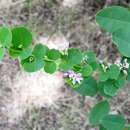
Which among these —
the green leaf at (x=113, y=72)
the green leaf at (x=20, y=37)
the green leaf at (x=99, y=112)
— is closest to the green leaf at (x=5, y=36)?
the green leaf at (x=20, y=37)

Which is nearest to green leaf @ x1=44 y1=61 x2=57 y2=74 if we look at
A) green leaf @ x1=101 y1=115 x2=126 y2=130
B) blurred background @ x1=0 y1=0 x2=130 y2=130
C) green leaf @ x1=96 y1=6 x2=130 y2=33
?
green leaf @ x1=96 y1=6 x2=130 y2=33

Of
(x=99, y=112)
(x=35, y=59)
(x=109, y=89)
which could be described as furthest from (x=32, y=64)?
(x=99, y=112)

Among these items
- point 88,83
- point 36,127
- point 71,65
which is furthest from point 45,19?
point 71,65

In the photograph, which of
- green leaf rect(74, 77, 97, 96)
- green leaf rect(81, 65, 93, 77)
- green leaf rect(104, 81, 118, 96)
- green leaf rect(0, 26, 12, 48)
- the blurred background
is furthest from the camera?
the blurred background

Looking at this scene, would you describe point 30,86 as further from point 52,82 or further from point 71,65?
point 71,65

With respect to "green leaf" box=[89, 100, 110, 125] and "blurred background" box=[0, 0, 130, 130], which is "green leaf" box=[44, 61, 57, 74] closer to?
"green leaf" box=[89, 100, 110, 125]

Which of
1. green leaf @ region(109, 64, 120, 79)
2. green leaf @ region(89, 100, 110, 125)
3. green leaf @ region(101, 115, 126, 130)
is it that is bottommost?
green leaf @ region(101, 115, 126, 130)
